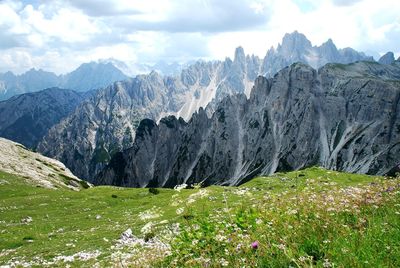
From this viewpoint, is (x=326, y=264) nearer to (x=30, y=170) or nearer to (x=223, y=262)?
(x=223, y=262)


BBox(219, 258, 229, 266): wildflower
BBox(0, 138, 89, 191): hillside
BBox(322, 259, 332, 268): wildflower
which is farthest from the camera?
BBox(0, 138, 89, 191): hillside

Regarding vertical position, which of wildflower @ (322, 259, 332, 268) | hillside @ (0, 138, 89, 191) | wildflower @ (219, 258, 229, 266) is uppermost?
wildflower @ (322, 259, 332, 268)

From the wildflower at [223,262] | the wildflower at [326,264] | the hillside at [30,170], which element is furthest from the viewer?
the hillside at [30,170]

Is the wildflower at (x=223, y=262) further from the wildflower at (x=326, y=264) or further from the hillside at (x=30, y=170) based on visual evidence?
the hillside at (x=30, y=170)

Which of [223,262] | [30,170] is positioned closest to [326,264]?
[223,262]

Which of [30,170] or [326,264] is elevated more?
[326,264]

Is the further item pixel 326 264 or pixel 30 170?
pixel 30 170

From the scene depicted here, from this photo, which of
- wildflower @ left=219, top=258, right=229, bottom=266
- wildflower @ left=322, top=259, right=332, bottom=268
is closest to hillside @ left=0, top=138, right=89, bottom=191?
wildflower @ left=219, top=258, right=229, bottom=266

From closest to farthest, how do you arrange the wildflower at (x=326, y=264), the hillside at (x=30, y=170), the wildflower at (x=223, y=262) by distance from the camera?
the wildflower at (x=326, y=264), the wildflower at (x=223, y=262), the hillside at (x=30, y=170)

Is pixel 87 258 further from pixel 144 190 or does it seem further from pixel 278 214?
pixel 144 190

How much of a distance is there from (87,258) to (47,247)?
7967 millimetres

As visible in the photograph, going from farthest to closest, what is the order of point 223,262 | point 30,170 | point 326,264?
point 30,170 < point 223,262 < point 326,264

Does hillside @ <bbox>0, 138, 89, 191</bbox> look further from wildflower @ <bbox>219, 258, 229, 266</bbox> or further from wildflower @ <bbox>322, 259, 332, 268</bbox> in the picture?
wildflower @ <bbox>322, 259, 332, 268</bbox>

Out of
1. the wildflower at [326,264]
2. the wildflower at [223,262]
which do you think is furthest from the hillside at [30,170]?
the wildflower at [326,264]
